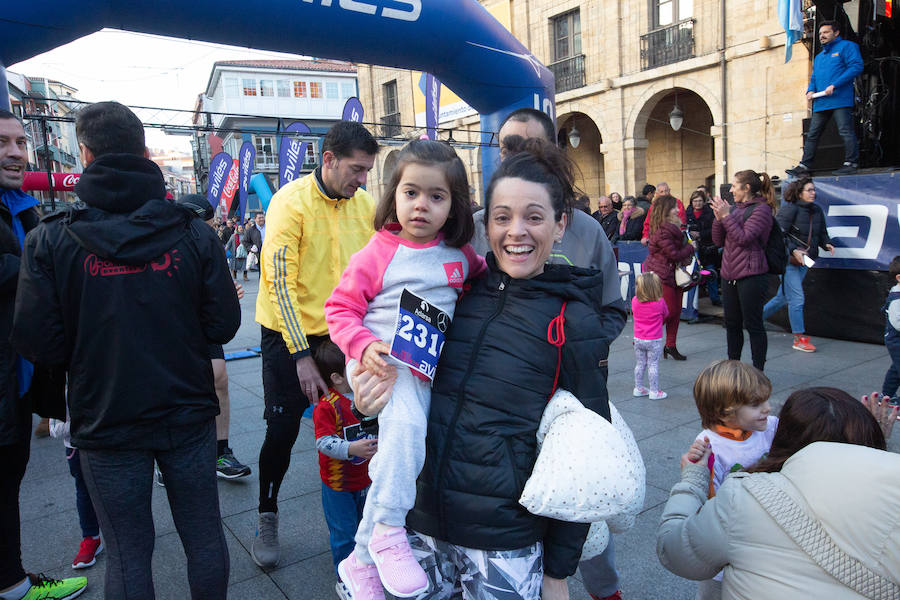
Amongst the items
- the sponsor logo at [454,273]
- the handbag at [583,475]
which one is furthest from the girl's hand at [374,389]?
the handbag at [583,475]

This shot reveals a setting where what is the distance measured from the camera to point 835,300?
723cm

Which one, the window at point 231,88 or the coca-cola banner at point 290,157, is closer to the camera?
the coca-cola banner at point 290,157

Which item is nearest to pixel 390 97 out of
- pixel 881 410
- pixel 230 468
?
pixel 230 468

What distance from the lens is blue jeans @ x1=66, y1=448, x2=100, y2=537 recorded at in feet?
9.70

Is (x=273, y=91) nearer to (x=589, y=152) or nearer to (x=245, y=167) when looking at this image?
(x=589, y=152)

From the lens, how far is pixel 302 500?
3.67 metres

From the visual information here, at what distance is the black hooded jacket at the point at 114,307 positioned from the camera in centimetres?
190

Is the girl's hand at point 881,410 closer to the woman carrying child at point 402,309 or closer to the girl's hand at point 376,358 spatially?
the woman carrying child at point 402,309

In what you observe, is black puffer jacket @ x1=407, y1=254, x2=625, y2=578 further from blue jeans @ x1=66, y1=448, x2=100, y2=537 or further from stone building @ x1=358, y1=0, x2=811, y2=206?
stone building @ x1=358, y1=0, x2=811, y2=206

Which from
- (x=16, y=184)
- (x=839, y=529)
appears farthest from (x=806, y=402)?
(x=16, y=184)

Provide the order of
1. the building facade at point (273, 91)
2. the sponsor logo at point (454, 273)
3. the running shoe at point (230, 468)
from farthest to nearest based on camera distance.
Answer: the building facade at point (273, 91)
the running shoe at point (230, 468)
the sponsor logo at point (454, 273)

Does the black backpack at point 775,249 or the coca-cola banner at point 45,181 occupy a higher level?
the coca-cola banner at point 45,181

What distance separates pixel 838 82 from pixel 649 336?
16.0 ft

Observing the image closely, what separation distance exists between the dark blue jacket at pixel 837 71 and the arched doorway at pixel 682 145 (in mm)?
10866
